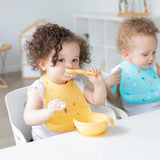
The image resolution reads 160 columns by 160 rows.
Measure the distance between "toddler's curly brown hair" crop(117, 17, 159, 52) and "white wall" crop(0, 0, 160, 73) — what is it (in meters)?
2.97

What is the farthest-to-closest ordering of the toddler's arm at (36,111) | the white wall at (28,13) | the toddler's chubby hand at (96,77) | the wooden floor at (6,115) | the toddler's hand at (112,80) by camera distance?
the white wall at (28,13) → the wooden floor at (6,115) → the toddler's hand at (112,80) → the toddler's chubby hand at (96,77) → the toddler's arm at (36,111)

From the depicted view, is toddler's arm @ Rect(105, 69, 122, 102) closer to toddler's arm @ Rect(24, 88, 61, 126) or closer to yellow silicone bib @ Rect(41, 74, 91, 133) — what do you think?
yellow silicone bib @ Rect(41, 74, 91, 133)

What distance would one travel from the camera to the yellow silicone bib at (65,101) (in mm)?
1248

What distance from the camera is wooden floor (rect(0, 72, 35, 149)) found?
2404mm

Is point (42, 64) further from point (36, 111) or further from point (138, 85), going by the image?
point (138, 85)

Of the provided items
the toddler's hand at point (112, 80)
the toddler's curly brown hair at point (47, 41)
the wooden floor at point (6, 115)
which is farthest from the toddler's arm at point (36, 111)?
the wooden floor at point (6, 115)


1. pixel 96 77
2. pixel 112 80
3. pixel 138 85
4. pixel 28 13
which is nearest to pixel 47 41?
pixel 96 77

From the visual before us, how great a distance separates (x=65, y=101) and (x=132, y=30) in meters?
0.50

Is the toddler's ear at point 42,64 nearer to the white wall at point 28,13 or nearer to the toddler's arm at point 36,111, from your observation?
the toddler's arm at point 36,111

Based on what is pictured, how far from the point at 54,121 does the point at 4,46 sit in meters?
3.03

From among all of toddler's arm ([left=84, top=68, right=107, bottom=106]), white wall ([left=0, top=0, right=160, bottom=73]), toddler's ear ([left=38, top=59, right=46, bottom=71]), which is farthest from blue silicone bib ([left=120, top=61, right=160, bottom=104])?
white wall ([left=0, top=0, right=160, bottom=73])

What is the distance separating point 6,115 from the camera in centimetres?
300

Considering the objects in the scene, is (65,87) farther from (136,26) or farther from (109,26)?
(109,26)

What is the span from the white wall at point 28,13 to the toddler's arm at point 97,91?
10.9ft
